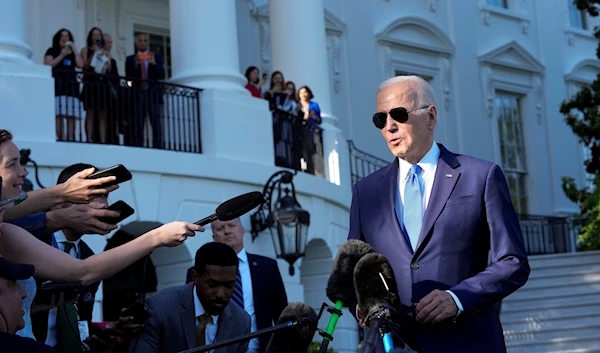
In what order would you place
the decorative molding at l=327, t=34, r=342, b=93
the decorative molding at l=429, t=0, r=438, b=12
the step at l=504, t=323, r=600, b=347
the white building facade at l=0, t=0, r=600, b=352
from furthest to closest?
1. the decorative molding at l=429, t=0, r=438, b=12
2. the decorative molding at l=327, t=34, r=342, b=93
3. the step at l=504, t=323, r=600, b=347
4. the white building facade at l=0, t=0, r=600, b=352

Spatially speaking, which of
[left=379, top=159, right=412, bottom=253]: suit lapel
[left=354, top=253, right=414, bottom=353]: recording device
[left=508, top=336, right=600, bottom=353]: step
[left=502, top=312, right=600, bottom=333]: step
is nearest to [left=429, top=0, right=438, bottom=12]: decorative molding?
[left=502, top=312, right=600, bottom=333]: step

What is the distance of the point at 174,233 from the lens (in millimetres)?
4590

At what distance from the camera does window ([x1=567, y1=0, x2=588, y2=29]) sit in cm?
2942

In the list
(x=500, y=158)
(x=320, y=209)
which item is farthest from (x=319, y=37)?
(x=500, y=158)

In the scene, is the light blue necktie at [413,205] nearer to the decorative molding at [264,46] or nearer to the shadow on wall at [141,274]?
the shadow on wall at [141,274]

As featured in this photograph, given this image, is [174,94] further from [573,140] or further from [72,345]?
[573,140]

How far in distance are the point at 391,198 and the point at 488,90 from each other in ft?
70.8

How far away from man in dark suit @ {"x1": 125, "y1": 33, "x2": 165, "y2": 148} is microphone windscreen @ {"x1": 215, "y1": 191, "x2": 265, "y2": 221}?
9.85 m

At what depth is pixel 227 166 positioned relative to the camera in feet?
48.2

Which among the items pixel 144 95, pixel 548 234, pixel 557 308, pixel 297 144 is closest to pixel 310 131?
pixel 297 144

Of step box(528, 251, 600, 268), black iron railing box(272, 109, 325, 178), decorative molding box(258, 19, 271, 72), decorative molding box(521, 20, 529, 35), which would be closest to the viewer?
black iron railing box(272, 109, 325, 178)

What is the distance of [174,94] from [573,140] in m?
16.3

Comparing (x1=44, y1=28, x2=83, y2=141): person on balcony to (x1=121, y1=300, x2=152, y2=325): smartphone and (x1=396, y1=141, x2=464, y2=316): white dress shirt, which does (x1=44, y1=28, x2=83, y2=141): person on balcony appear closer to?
(x1=121, y1=300, x2=152, y2=325): smartphone

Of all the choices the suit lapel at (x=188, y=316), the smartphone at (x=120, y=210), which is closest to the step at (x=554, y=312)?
the suit lapel at (x=188, y=316)
